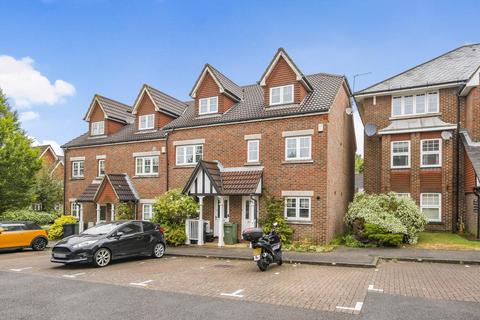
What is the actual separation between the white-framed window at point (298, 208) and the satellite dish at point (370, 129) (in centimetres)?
753

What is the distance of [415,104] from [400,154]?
10.3 ft

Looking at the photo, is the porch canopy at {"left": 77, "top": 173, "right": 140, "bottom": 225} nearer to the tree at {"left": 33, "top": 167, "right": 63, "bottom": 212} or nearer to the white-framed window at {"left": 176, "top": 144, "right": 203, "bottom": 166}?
the white-framed window at {"left": 176, "top": 144, "right": 203, "bottom": 166}

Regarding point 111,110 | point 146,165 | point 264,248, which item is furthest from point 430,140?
point 111,110

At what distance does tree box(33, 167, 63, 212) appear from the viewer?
106 feet

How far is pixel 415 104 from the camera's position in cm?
2102

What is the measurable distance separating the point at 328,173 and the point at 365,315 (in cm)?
1037

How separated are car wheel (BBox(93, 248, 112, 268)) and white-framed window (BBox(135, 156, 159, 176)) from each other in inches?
386

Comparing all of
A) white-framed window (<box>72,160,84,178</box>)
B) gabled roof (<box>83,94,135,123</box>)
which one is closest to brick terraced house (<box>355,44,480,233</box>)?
gabled roof (<box>83,94,135,123</box>)

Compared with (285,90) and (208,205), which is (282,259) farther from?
(285,90)

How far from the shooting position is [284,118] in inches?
703

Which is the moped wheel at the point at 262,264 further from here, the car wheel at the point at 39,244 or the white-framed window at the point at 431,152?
the white-framed window at the point at 431,152

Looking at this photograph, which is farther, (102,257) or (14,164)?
(14,164)

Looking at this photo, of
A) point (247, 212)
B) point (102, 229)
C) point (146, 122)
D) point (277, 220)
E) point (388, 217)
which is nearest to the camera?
point (102, 229)

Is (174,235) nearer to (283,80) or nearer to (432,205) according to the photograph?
(283,80)
